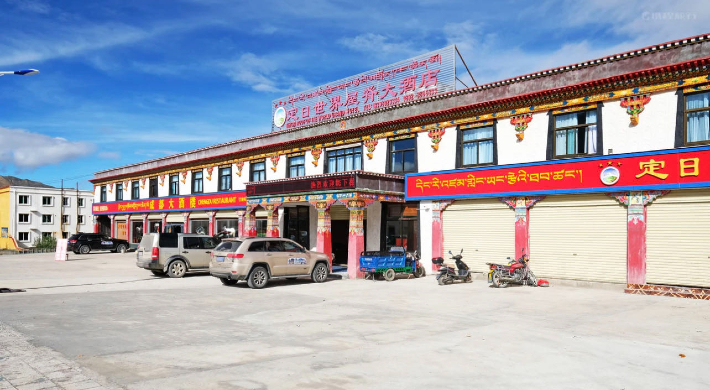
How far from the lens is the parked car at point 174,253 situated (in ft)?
69.6

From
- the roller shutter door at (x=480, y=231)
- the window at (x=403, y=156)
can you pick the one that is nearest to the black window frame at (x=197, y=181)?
the window at (x=403, y=156)

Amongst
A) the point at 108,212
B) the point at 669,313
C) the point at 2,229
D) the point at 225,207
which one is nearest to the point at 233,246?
the point at 669,313

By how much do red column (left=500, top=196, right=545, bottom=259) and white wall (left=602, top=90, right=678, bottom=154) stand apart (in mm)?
3287

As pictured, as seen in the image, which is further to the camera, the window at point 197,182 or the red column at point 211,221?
the window at point 197,182

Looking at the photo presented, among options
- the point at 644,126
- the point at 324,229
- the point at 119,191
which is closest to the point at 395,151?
the point at 324,229

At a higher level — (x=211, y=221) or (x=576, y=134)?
(x=576, y=134)

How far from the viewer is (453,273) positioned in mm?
19375

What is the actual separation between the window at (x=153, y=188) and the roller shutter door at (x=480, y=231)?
27.9 metres

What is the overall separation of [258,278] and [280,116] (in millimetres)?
17892

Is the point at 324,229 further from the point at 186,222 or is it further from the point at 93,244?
the point at 93,244

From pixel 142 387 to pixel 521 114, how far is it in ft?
56.0

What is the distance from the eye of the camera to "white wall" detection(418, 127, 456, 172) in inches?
867

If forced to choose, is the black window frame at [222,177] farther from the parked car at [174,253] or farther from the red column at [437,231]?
the red column at [437,231]

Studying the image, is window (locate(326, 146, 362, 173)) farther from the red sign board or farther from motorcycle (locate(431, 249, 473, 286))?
motorcycle (locate(431, 249, 473, 286))
